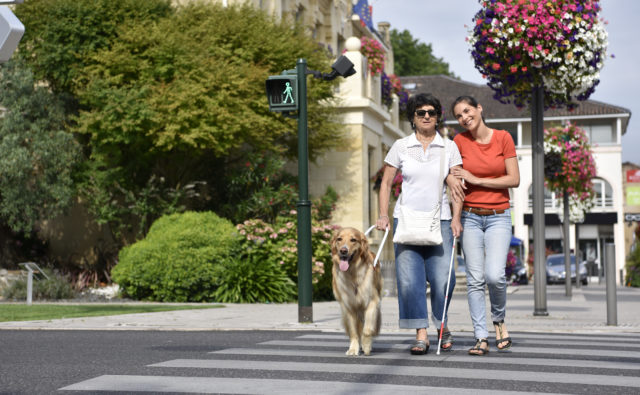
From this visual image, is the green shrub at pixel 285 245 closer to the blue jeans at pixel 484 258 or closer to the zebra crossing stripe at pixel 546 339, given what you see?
the zebra crossing stripe at pixel 546 339

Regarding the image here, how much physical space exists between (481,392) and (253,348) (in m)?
3.03

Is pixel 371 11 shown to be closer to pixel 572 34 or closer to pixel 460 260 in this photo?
Answer: pixel 460 260

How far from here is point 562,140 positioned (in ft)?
83.1

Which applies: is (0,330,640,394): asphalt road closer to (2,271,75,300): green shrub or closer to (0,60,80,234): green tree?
(2,271,75,300): green shrub

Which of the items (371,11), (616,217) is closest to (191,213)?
(371,11)

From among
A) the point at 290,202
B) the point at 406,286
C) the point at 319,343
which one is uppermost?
the point at 290,202

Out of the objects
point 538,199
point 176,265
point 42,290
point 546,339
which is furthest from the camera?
point 42,290

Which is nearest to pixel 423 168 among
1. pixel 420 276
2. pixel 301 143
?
pixel 420 276

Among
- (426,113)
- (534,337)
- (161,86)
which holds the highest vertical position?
(161,86)

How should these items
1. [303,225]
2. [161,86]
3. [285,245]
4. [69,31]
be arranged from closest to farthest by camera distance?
[303,225] → [285,245] → [161,86] → [69,31]

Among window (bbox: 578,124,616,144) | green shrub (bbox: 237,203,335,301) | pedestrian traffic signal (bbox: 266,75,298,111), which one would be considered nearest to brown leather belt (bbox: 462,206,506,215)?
pedestrian traffic signal (bbox: 266,75,298,111)

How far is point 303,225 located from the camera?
36.4 ft

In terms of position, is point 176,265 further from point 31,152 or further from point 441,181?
point 441,181

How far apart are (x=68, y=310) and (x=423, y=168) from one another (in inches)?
355
